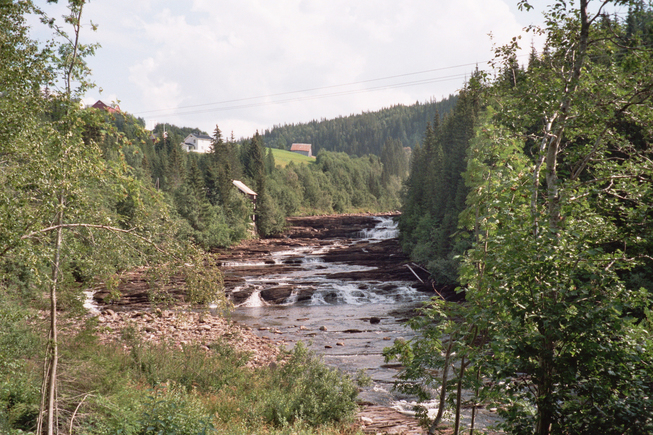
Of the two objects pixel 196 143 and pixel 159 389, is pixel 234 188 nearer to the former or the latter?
pixel 159 389

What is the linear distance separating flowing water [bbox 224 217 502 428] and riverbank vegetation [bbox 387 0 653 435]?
7.38 meters

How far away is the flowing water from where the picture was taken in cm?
1583

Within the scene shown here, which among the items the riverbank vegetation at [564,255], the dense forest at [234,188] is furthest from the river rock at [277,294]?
the riverbank vegetation at [564,255]

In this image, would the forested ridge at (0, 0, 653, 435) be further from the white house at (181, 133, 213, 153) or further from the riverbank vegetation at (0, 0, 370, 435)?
the white house at (181, 133, 213, 153)

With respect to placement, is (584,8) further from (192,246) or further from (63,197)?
(63,197)

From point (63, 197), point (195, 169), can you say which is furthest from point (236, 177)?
point (63, 197)

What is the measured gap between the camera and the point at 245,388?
12.1 meters

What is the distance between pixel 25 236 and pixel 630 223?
24.1 feet

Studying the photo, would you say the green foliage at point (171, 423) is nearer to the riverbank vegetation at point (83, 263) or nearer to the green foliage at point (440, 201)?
the riverbank vegetation at point (83, 263)

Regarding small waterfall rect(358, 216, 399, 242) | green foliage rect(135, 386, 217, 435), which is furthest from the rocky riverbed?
small waterfall rect(358, 216, 399, 242)

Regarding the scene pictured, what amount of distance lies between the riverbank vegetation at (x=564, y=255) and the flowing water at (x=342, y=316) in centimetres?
738

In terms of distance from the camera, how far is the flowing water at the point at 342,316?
1583cm

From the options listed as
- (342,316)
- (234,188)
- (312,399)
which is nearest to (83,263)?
(312,399)

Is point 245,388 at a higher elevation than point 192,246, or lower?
lower
